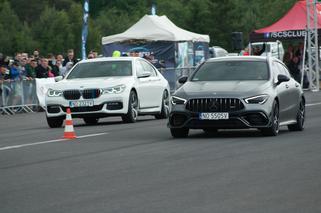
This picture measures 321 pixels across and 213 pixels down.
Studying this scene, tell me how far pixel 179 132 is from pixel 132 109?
6265 mm

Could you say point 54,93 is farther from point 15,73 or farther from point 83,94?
point 15,73

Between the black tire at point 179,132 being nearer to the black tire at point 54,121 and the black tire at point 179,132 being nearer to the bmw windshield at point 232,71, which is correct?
the bmw windshield at point 232,71

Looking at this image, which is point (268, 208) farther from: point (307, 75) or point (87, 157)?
point (307, 75)

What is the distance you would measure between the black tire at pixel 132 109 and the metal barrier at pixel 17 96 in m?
8.57

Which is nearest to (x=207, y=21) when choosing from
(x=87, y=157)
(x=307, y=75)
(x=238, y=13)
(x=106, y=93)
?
(x=238, y=13)

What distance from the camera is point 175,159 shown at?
49.9 ft

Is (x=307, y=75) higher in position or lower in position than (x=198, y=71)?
lower

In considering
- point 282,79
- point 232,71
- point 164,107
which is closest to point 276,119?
point 282,79

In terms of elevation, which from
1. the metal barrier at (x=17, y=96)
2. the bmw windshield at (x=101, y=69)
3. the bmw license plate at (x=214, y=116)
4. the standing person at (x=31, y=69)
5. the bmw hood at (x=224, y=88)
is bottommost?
the metal barrier at (x=17, y=96)

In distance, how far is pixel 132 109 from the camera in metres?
25.9

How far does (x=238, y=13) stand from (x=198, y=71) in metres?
105

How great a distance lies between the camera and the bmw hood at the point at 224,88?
62.6ft

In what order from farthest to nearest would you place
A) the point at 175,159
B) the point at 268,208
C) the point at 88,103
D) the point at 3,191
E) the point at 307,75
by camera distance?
the point at 307,75
the point at 88,103
the point at 175,159
the point at 3,191
the point at 268,208

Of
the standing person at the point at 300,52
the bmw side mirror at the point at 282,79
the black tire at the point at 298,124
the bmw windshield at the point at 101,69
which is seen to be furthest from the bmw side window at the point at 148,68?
the standing person at the point at 300,52
